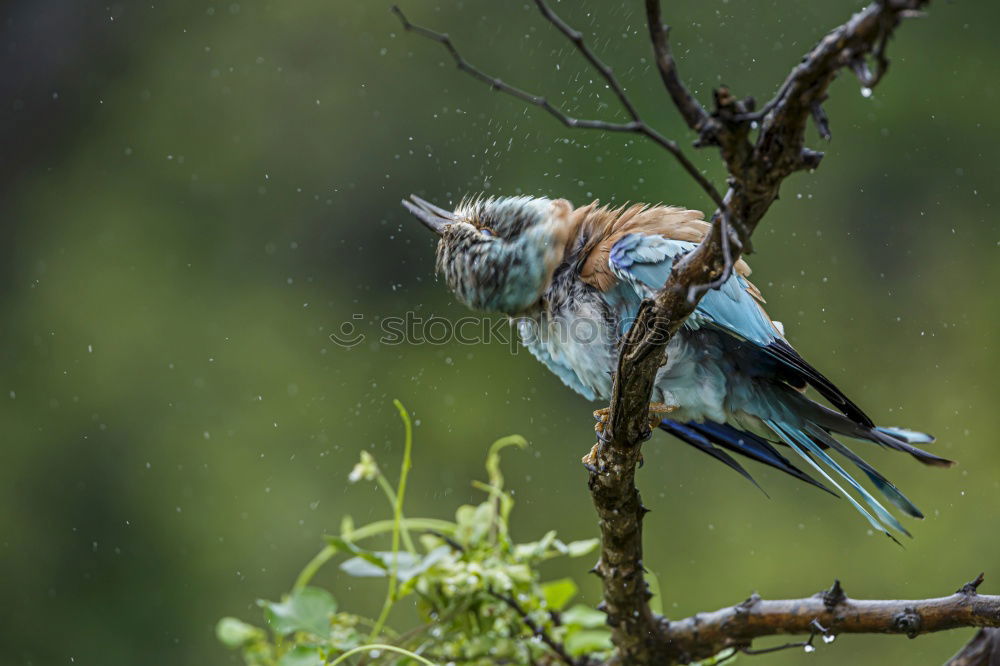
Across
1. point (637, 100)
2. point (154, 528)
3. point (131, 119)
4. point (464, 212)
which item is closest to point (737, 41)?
point (637, 100)

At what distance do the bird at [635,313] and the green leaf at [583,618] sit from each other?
1.09 feet

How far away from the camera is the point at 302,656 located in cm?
151

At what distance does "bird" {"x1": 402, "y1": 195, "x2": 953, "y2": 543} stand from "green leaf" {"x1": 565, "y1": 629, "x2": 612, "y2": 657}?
37 centimetres

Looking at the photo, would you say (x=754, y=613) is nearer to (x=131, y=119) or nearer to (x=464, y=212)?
(x=464, y=212)

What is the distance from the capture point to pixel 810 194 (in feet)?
11.9

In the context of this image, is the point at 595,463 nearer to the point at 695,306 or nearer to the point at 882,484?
the point at 695,306

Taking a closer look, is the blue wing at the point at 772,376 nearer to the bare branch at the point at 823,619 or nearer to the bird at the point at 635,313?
the bird at the point at 635,313

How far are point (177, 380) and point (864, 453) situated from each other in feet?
7.93

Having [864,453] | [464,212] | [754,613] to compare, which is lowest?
[754,613]

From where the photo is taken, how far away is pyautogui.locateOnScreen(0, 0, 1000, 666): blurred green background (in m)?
3.47

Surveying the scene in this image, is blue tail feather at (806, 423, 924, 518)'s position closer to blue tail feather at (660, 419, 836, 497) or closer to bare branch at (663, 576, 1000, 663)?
blue tail feather at (660, 419, 836, 497)

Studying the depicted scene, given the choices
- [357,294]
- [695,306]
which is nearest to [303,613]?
[695,306]

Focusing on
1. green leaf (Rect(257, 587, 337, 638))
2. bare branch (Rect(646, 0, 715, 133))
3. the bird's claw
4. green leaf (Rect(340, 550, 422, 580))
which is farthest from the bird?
bare branch (Rect(646, 0, 715, 133))

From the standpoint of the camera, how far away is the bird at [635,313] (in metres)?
1.76
